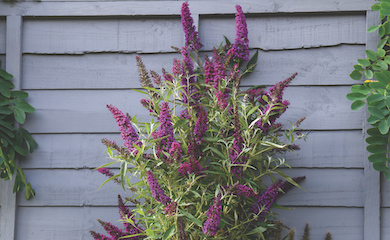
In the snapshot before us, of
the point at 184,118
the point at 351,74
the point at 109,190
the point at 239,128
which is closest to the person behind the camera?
the point at 239,128

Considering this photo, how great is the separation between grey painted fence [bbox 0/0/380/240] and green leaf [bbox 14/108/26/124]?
0.09m

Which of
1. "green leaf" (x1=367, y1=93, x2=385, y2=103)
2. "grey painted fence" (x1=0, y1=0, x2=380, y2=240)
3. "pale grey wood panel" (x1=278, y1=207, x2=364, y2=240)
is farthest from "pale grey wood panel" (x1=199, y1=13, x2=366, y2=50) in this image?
"pale grey wood panel" (x1=278, y1=207, x2=364, y2=240)

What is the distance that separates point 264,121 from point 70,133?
95cm

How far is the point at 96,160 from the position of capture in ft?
5.31

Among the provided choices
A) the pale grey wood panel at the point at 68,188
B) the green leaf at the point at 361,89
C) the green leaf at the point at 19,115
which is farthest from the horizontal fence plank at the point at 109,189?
the green leaf at the point at 361,89

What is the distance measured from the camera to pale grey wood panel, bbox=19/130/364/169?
1543 millimetres

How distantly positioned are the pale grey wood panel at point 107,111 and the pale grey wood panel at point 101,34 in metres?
0.22

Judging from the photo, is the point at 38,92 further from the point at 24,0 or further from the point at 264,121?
the point at 264,121

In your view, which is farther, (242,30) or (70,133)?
(70,133)

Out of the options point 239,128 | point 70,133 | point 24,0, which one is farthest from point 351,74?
point 24,0

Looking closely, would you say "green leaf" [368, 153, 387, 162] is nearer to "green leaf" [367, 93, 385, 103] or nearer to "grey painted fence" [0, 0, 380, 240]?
"grey painted fence" [0, 0, 380, 240]

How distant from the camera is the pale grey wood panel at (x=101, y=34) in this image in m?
1.63

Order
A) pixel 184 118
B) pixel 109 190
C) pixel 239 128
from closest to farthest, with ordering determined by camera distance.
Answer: pixel 239 128, pixel 184 118, pixel 109 190

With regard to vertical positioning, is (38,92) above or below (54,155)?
above
